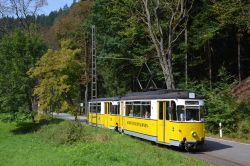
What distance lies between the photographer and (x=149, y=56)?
5034 centimetres

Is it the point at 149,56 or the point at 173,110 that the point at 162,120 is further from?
the point at 149,56

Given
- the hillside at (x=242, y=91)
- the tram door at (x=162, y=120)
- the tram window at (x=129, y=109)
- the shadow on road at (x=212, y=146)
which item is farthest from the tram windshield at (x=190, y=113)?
the hillside at (x=242, y=91)

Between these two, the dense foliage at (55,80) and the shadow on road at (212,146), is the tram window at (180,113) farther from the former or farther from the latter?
the dense foliage at (55,80)

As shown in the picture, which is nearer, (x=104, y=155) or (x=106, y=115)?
(x=104, y=155)

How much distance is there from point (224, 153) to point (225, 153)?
0.15ft

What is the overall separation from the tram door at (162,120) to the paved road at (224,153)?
1949mm

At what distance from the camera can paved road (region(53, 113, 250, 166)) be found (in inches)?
762

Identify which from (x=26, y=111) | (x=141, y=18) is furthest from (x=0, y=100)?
A: (x=141, y=18)

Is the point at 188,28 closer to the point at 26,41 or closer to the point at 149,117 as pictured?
the point at 26,41

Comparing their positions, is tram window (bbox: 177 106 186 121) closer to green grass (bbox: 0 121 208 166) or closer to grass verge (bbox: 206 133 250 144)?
green grass (bbox: 0 121 208 166)

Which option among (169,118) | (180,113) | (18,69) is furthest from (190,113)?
(18,69)

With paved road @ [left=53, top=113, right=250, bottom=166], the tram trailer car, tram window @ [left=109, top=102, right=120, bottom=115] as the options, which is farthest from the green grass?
tram window @ [left=109, top=102, right=120, bottom=115]

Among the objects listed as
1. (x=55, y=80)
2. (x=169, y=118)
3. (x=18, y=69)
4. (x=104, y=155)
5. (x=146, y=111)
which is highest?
→ (x=18, y=69)

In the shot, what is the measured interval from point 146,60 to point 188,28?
17.3 feet
